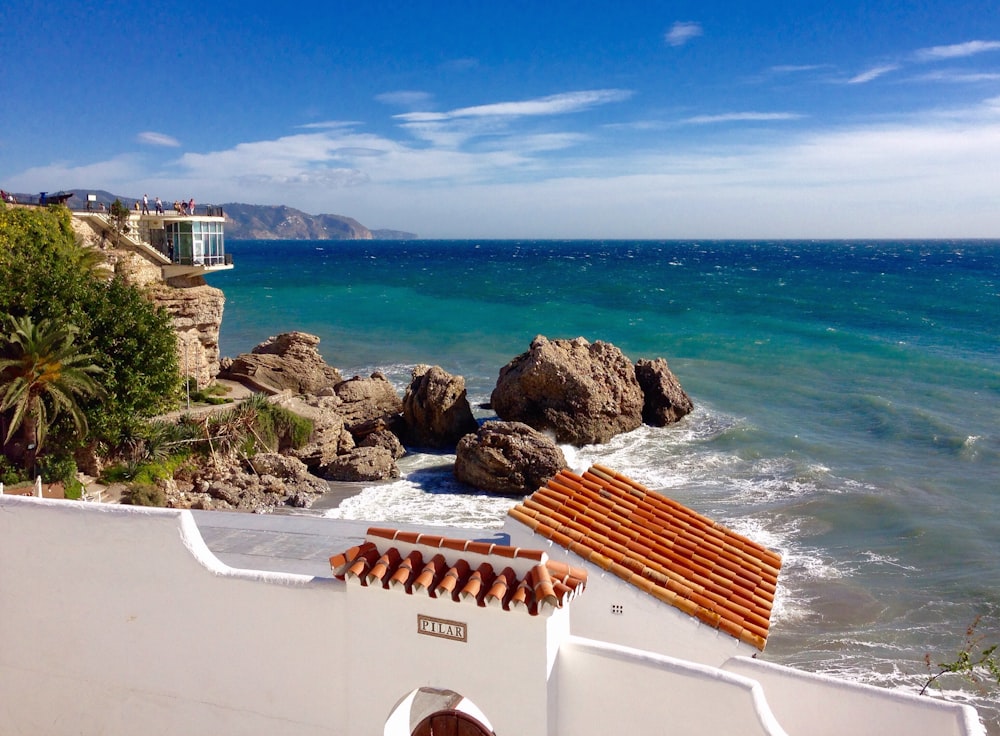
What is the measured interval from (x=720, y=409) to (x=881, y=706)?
3115cm

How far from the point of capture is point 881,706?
23.1 ft

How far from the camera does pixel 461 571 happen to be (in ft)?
22.2

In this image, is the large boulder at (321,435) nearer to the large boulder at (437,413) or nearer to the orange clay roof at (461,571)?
the large boulder at (437,413)

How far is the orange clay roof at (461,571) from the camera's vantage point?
6.50 metres

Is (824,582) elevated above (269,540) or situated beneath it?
situated beneath

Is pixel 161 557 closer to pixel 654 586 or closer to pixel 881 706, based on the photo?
pixel 654 586

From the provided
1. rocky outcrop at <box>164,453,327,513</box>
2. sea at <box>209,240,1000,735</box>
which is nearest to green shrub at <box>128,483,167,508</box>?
rocky outcrop at <box>164,453,327,513</box>

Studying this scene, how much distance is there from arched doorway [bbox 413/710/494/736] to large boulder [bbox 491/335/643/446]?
2384 cm

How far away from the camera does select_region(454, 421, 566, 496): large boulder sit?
25281mm

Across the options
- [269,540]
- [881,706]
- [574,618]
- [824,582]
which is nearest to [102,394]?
[269,540]

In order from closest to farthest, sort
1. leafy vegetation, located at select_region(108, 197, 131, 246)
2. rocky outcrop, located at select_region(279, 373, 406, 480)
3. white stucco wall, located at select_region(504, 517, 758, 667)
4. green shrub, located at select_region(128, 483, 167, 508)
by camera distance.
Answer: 1. white stucco wall, located at select_region(504, 517, 758, 667)
2. green shrub, located at select_region(128, 483, 167, 508)
3. rocky outcrop, located at select_region(279, 373, 406, 480)
4. leafy vegetation, located at select_region(108, 197, 131, 246)

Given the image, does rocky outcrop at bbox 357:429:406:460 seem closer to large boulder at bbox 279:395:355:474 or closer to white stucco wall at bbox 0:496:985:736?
large boulder at bbox 279:395:355:474

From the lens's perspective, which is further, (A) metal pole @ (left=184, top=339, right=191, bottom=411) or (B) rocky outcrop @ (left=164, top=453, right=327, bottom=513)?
(A) metal pole @ (left=184, top=339, right=191, bottom=411)

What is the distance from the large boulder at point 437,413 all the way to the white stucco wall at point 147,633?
870 inches
